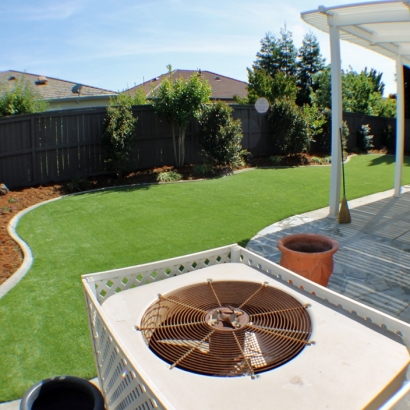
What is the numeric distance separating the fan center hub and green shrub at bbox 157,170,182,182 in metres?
8.48

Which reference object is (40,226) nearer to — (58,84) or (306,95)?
(58,84)

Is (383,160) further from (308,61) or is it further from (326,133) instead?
(308,61)

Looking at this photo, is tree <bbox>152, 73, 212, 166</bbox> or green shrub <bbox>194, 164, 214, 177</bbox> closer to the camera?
tree <bbox>152, 73, 212, 166</bbox>

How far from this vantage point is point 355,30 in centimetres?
666

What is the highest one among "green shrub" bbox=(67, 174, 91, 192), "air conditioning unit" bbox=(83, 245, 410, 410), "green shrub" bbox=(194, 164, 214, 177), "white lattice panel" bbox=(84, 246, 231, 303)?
"green shrub" bbox=(194, 164, 214, 177)

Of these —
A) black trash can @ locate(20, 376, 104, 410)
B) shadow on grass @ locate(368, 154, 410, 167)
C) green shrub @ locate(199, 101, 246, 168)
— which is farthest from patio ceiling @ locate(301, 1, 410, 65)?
shadow on grass @ locate(368, 154, 410, 167)

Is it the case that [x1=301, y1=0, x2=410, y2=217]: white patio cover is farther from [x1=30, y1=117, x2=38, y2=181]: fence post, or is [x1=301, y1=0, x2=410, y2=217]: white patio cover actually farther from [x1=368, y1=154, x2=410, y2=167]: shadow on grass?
[x1=30, y1=117, x2=38, y2=181]: fence post

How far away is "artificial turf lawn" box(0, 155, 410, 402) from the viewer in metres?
3.30

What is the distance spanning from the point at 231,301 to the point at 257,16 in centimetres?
793

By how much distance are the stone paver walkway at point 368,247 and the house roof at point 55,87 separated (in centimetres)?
1447

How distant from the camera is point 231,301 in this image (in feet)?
8.12

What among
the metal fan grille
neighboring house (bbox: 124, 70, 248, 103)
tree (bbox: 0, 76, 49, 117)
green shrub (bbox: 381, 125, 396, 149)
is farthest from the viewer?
neighboring house (bbox: 124, 70, 248, 103)

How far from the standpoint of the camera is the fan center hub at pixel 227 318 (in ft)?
7.10

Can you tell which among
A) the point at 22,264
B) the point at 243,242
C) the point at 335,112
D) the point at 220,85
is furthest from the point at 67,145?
the point at 220,85
